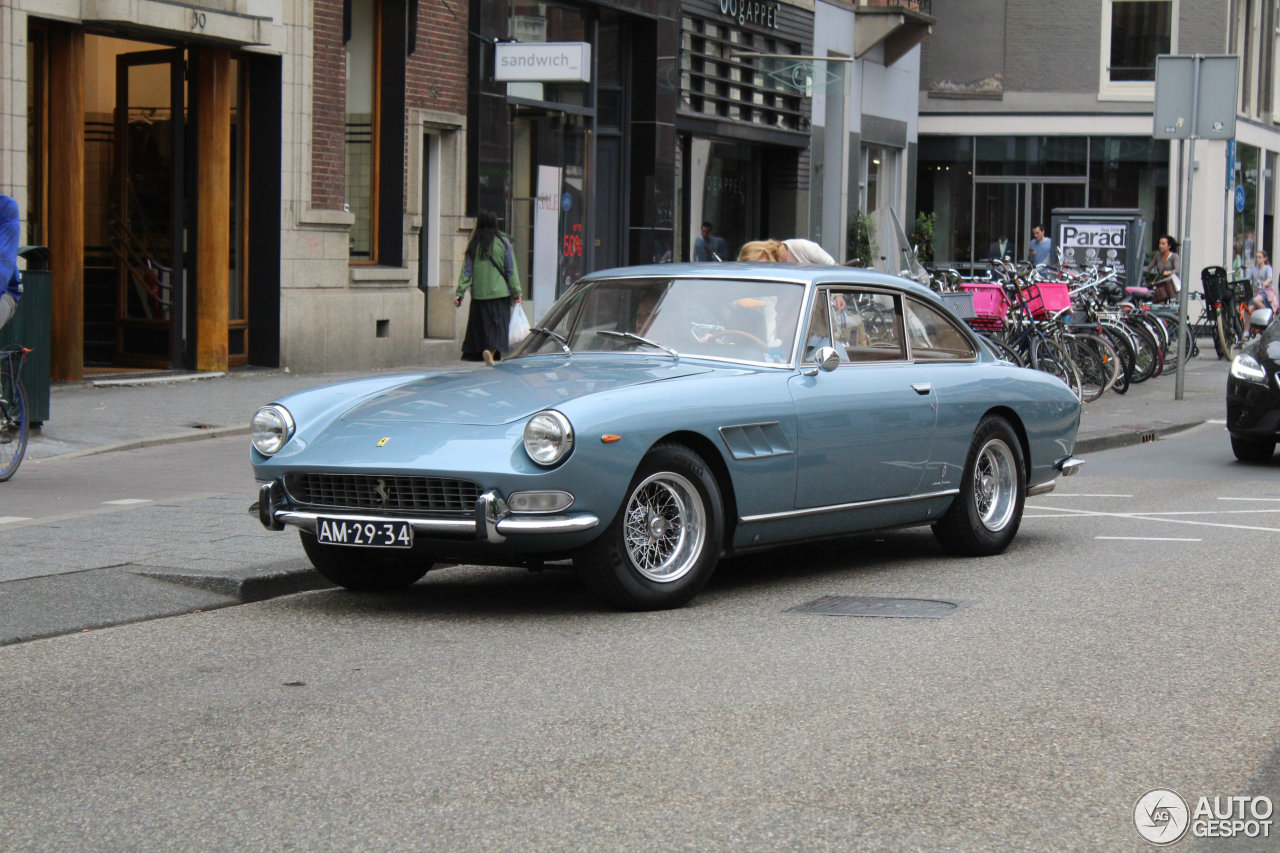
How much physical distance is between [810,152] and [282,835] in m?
26.9

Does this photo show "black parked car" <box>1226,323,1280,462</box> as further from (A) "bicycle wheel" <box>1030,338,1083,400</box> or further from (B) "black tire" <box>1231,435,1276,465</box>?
(A) "bicycle wheel" <box>1030,338,1083,400</box>

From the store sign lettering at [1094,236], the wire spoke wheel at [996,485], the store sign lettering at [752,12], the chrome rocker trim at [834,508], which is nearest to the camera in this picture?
the chrome rocker trim at [834,508]

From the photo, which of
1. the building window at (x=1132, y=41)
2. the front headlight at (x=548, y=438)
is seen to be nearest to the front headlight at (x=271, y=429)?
the front headlight at (x=548, y=438)

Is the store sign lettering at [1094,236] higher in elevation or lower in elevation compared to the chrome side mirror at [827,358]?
higher

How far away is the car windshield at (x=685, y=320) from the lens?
8102mm

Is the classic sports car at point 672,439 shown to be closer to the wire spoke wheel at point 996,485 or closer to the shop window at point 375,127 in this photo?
the wire spoke wheel at point 996,485

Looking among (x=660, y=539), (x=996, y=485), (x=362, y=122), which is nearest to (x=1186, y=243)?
(x=362, y=122)

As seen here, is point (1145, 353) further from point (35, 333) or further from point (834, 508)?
point (834, 508)

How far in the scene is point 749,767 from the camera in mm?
4879

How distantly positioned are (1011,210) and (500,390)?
3712cm

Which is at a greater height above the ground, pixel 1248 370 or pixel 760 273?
pixel 760 273

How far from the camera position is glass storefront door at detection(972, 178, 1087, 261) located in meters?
42.6

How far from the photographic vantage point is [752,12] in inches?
1084

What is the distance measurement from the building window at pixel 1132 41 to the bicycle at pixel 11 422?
116ft
